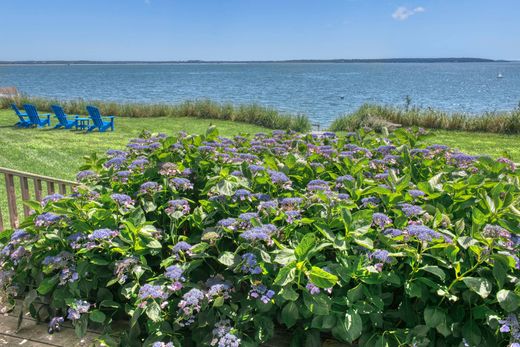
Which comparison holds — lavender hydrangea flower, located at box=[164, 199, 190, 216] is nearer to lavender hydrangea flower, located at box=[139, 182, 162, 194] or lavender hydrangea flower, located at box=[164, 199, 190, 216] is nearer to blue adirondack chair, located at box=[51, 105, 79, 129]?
lavender hydrangea flower, located at box=[139, 182, 162, 194]

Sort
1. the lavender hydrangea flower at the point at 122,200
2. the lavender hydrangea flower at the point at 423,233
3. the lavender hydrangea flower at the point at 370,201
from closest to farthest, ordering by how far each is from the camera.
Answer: the lavender hydrangea flower at the point at 423,233
the lavender hydrangea flower at the point at 370,201
the lavender hydrangea flower at the point at 122,200

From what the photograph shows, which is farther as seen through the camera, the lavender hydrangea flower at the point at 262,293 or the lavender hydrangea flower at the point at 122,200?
the lavender hydrangea flower at the point at 122,200

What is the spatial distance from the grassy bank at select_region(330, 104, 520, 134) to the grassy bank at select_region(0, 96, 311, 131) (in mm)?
2054

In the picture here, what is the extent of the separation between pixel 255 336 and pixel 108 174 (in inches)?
62.5

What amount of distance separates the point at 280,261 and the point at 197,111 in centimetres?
1806

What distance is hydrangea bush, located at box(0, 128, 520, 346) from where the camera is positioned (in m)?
1.75

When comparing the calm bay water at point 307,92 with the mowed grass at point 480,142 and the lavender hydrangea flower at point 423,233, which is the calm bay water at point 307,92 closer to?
the mowed grass at point 480,142

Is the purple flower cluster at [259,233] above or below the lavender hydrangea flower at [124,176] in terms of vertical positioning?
below

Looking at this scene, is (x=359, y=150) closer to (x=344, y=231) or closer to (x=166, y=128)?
(x=344, y=231)

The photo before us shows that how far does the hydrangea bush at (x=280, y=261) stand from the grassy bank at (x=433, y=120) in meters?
12.6

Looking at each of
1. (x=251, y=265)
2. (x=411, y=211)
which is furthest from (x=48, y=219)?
(x=411, y=211)

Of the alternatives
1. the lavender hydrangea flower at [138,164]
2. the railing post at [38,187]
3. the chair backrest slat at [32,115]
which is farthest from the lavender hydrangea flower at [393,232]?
the chair backrest slat at [32,115]

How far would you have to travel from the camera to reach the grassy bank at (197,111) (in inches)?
662

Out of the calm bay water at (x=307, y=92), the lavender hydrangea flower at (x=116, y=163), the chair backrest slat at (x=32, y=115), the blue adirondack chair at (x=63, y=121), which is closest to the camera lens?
the lavender hydrangea flower at (x=116, y=163)
